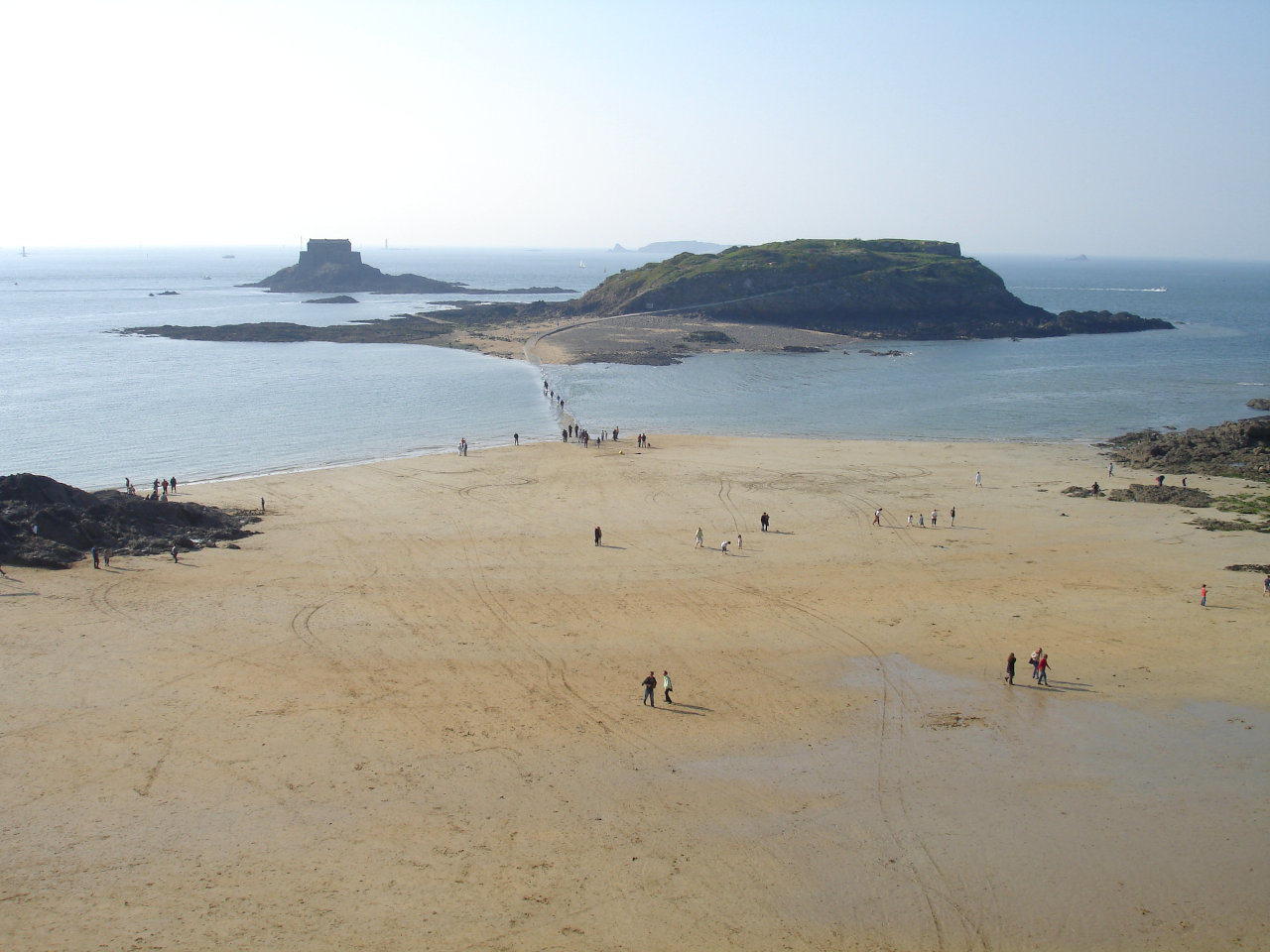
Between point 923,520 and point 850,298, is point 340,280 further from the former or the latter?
point 923,520

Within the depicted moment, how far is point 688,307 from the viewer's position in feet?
319

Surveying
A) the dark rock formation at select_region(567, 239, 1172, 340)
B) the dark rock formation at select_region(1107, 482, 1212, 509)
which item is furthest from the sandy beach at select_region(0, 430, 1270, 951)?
the dark rock formation at select_region(567, 239, 1172, 340)

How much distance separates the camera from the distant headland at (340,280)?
5699 inches

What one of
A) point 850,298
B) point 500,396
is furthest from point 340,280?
point 500,396

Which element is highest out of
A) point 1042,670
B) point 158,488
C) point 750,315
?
point 750,315

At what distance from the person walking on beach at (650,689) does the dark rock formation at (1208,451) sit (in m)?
29.5

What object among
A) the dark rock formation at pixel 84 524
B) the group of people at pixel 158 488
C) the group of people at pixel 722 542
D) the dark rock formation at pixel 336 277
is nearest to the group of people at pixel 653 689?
the group of people at pixel 722 542

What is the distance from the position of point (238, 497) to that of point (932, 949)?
28015mm

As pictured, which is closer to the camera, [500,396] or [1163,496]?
[1163,496]

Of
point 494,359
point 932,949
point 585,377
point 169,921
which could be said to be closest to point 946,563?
point 932,949

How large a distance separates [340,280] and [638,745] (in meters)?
145

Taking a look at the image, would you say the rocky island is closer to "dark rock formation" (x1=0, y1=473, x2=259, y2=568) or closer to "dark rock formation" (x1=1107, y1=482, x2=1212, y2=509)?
"dark rock formation" (x1=1107, y1=482, x2=1212, y2=509)

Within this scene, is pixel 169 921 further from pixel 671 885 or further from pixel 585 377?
pixel 585 377

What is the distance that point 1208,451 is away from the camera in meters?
37.5
